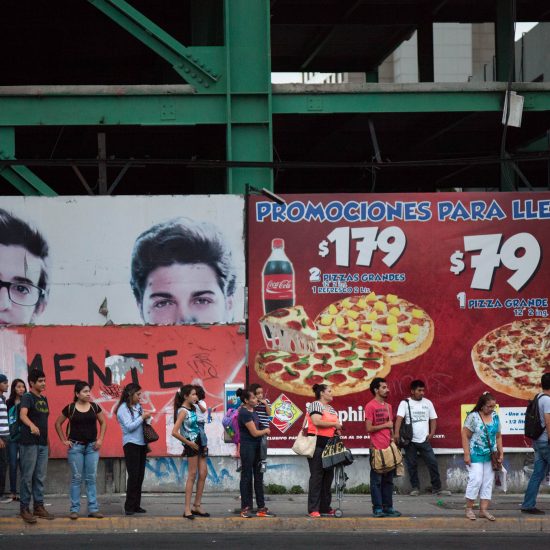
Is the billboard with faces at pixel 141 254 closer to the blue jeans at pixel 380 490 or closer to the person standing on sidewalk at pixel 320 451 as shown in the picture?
the person standing on sidewalk at pixel 320 451

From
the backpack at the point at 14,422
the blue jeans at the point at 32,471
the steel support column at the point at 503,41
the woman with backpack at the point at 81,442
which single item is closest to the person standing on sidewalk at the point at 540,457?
the woman with backpack at the point at 81,442

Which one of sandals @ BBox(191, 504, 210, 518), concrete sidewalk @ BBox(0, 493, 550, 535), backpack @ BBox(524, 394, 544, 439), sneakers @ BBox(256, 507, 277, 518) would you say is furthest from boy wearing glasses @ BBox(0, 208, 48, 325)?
backpack @ BBox(524, 394, 544, 439)

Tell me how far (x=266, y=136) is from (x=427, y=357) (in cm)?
436

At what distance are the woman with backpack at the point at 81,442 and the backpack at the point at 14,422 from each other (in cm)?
66

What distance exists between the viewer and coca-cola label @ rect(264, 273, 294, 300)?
17.0 meters

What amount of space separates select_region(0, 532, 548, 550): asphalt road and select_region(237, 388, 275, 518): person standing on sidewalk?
86 cm

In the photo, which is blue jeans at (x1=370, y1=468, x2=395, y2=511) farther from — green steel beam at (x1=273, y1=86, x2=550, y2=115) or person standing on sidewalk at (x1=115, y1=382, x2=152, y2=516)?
green steel beam at (x1=273, y1=86, x2=550, y2=115)

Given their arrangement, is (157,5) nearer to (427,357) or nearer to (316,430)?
(427,357)

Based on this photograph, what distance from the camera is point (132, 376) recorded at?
55.4ft

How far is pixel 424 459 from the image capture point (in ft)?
55.3

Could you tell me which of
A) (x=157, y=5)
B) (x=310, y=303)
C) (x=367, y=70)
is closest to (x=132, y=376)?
(x=310, y=303)

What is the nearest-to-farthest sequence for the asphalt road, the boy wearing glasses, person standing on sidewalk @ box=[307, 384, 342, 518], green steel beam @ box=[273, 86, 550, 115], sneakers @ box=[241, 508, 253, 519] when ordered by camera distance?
the asphalt road → sneakers @ box=[241, 508, 253, 519] → person standing on sidewalk @ box=[307, 384, 342, 518] → the boy wearing glasses → green steel beam @ box=[273, 86, 550, 115]

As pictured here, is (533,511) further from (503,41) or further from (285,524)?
(503,41)

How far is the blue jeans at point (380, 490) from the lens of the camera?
47.2ft
